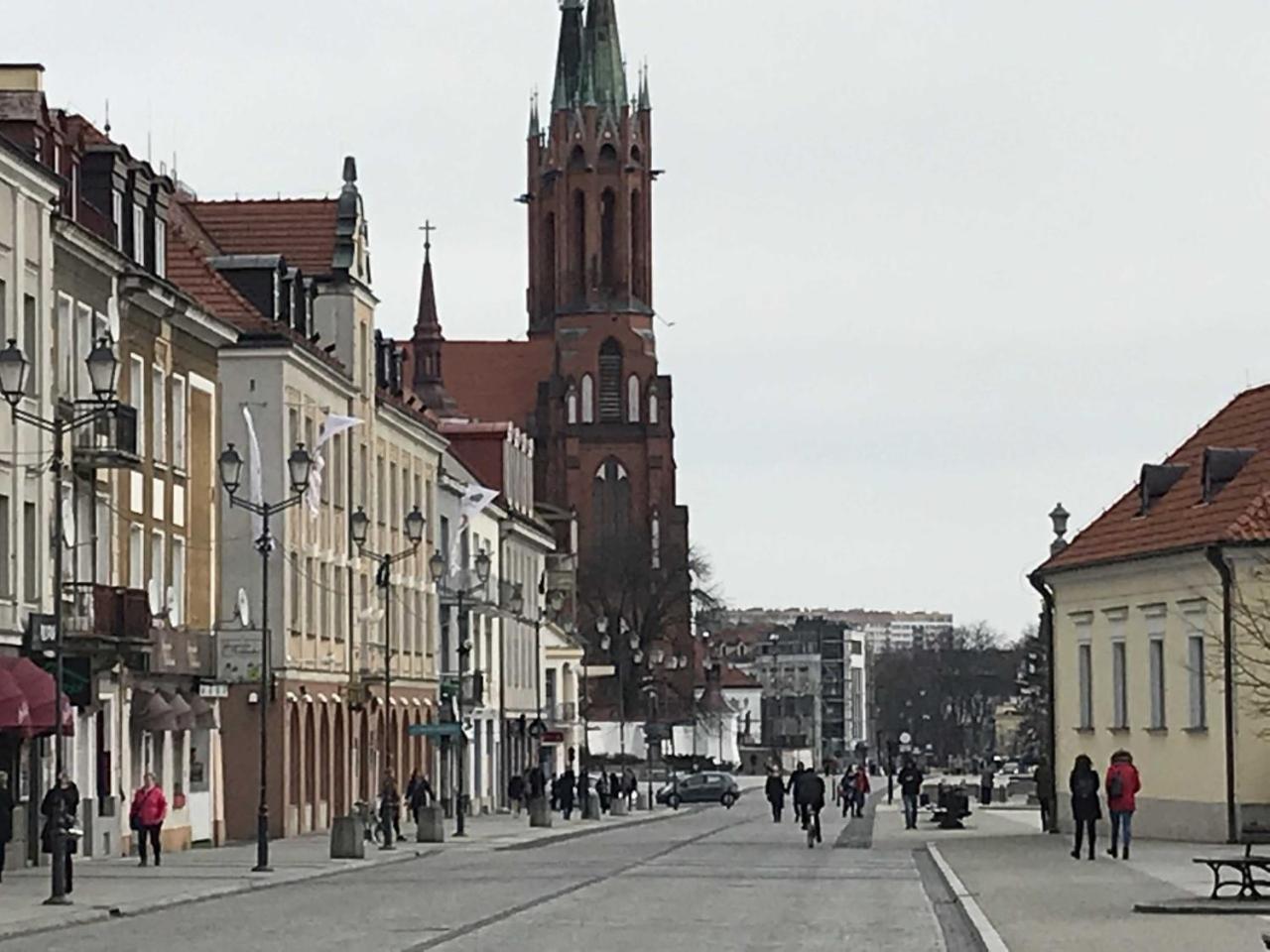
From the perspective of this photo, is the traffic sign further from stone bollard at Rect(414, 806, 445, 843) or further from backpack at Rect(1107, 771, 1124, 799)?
backpack at Rect(1107, 771, 1124, 799)

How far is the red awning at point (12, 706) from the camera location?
133 feet

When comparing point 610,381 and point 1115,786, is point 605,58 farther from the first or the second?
point 1115,786

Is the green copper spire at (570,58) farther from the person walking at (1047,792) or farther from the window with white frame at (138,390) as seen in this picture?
the window with white frame at (138,390)

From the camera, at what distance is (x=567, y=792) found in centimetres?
8631

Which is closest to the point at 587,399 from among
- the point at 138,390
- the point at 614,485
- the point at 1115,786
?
the point at 614,485

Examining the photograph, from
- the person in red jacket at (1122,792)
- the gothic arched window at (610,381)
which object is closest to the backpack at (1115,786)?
the person in red jacket at (1122,792)

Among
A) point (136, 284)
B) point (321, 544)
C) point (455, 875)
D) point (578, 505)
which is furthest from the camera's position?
point (578, 505)

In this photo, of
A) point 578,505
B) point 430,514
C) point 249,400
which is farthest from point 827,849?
point 578,505

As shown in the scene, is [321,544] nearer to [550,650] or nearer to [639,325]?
[550,650]

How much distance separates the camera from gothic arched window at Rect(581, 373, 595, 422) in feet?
525

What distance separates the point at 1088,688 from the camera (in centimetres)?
5759

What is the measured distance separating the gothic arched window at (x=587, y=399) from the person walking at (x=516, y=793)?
65800 mm

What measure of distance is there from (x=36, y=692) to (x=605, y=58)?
421 feet

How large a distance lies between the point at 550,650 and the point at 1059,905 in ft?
261
